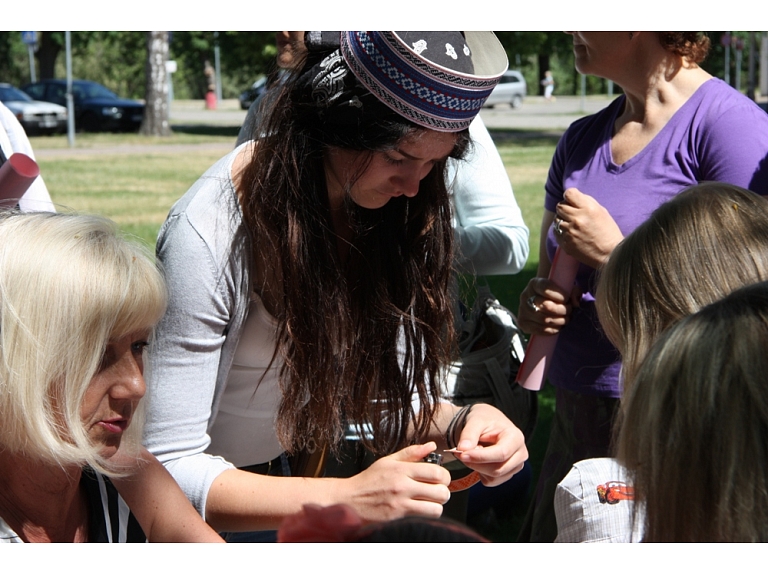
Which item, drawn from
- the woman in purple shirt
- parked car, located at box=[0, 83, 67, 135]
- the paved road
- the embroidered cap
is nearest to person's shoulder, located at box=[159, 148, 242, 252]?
the embroidered cap

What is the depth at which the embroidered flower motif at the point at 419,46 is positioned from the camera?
1.55 m

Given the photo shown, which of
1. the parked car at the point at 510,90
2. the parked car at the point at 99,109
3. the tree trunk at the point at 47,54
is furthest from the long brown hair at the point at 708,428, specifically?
the tree trunk at the point at 47,54

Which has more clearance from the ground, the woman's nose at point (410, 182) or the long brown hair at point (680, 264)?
the woman's nose at point (410, 182)

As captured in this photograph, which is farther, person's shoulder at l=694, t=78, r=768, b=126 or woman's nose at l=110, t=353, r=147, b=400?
person's shoulder at l=694, t=78, r=768, b=126

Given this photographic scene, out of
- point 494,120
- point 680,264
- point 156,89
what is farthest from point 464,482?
point 494,120

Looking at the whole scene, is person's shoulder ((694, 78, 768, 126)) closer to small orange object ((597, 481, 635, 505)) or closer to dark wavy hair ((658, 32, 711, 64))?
dark wavy hair ((658, 32, 711, 64))

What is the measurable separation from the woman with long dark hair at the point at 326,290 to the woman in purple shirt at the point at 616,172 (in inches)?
18.5

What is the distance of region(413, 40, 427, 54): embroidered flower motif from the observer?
155 centimetres

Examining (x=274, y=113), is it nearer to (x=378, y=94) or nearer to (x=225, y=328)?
(x=378, y=94)

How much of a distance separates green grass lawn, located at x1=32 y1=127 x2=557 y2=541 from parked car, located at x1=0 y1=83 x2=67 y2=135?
1.55 ft

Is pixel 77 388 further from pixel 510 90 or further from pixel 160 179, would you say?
pixel 510 90

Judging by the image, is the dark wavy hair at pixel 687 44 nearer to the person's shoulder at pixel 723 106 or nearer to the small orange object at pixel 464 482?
the person's shoulder at pixel 723 106

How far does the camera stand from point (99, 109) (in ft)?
72.9
